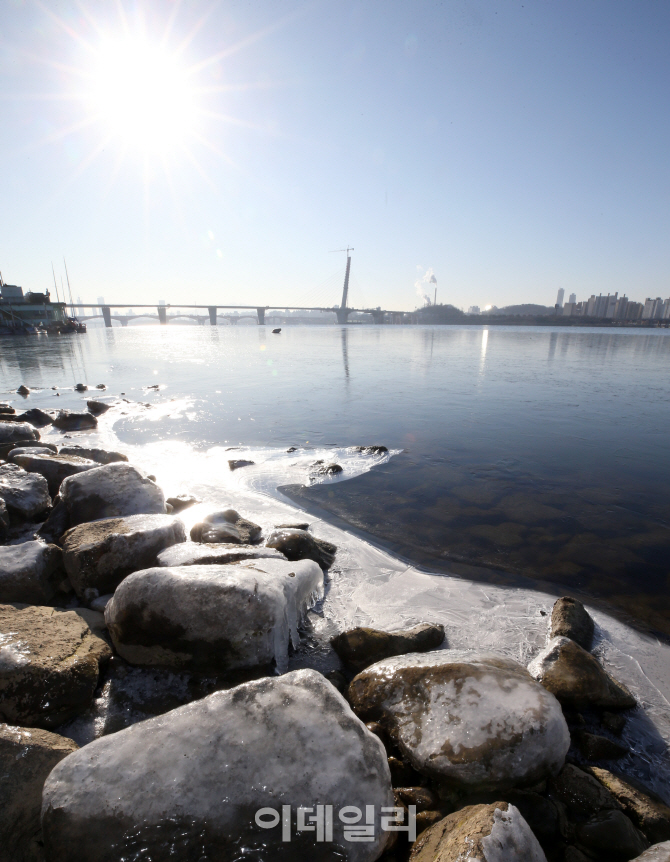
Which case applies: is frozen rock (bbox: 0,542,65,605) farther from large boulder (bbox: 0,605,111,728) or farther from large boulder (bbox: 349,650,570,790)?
large boulder (bbox: 349,650,570,790)

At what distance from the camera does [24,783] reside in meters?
1.85

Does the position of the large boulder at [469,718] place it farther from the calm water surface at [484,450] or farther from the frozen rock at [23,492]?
the frozen rock at [23,492]

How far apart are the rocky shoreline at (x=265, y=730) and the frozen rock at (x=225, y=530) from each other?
0.76 metres

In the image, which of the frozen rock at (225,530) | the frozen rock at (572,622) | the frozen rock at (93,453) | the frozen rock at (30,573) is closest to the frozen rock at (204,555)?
the frozen rock at (225,530)

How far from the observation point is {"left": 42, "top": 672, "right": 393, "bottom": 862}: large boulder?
167 centimetres

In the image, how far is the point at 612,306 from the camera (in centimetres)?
14388

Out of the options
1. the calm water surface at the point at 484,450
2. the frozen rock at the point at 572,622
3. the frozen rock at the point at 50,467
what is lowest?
the calm water surface at the point at 484,450

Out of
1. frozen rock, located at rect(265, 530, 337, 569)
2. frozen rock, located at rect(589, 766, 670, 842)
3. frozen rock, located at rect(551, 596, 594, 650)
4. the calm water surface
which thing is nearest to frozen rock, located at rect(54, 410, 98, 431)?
the calm water surface

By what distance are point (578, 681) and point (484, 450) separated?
688cm

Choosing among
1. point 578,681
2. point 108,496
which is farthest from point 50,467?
point 578,681

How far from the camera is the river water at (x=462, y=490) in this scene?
4.07m

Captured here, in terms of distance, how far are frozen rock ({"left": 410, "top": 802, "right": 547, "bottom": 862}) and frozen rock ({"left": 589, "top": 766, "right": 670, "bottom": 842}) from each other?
862mm

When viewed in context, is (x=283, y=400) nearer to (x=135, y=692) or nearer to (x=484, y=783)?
(x=135, y=692)

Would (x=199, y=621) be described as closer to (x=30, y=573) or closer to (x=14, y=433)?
(x=30, y=573)
